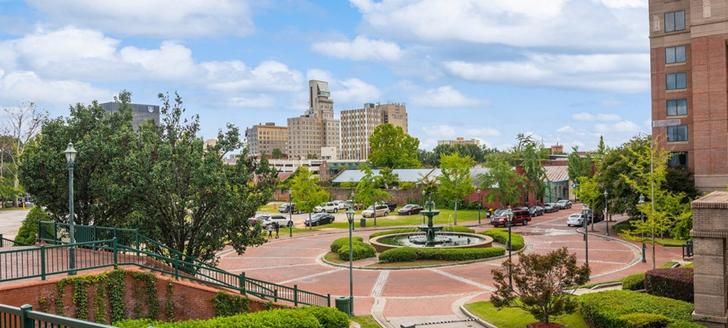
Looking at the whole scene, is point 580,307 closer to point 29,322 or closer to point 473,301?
point 473,301

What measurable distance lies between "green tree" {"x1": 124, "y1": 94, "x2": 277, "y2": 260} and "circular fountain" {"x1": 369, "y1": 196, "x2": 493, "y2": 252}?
775 inches

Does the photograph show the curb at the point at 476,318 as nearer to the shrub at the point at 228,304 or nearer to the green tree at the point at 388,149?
the shrub at the point at 228,304

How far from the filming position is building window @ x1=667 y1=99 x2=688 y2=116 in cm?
5362

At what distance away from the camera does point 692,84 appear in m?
51.8

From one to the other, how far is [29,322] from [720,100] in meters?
54.1

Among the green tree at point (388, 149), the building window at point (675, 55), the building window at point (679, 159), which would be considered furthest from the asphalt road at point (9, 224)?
the green tree at point (388, 149)

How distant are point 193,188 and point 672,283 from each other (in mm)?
17695

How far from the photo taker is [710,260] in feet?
62.1

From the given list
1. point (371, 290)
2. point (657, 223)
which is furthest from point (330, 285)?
point (657, 223)

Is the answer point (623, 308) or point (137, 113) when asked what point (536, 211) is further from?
point (137, 113)

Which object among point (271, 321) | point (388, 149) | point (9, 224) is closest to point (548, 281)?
point (271, 321)

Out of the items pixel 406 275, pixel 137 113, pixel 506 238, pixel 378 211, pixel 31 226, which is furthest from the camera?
pixel 137 113

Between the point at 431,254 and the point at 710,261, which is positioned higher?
the point at 710,261

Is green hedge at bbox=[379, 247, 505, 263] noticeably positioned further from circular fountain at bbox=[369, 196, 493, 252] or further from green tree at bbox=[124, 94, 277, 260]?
green tree at bbox=[124, 94, 277, 260]
